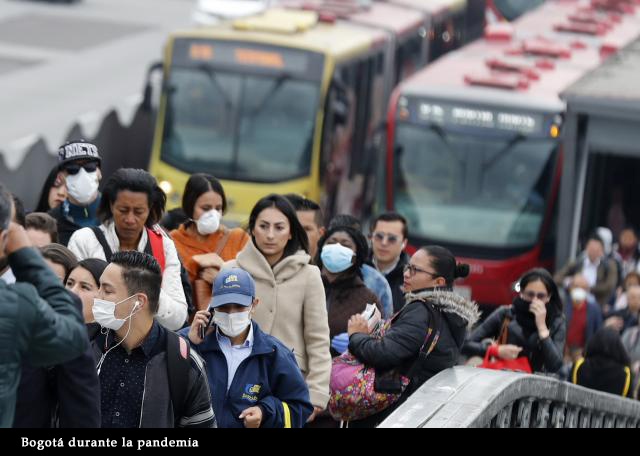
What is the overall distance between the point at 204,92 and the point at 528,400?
10.8 metres

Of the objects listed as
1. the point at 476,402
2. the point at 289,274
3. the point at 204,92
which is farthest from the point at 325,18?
the point at 476,402

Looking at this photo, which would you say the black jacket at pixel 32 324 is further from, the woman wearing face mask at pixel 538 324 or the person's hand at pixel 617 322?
the person's hand at pixel 617 322

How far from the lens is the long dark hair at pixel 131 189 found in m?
6.92

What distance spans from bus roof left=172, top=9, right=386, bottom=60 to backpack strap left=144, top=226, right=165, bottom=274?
10.5 m

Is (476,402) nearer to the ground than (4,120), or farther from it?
farther from it

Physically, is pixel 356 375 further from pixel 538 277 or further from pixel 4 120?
pixel 4 120

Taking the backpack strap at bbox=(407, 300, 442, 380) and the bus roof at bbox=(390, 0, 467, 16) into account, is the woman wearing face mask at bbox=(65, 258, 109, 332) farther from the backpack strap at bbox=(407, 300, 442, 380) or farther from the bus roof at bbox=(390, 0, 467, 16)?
the bus roof at bbox=(390, 0, 467, 16)

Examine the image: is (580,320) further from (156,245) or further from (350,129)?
(156,245)

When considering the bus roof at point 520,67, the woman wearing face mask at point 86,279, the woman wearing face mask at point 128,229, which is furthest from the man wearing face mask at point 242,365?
the bus roof at point 520,67

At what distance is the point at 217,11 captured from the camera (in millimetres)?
34312

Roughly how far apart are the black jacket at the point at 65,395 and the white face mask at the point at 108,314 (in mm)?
529

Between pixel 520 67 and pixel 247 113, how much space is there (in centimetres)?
337

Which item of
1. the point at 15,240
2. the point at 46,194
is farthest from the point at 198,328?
the point at 46,194

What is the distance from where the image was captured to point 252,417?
19.0 ft
